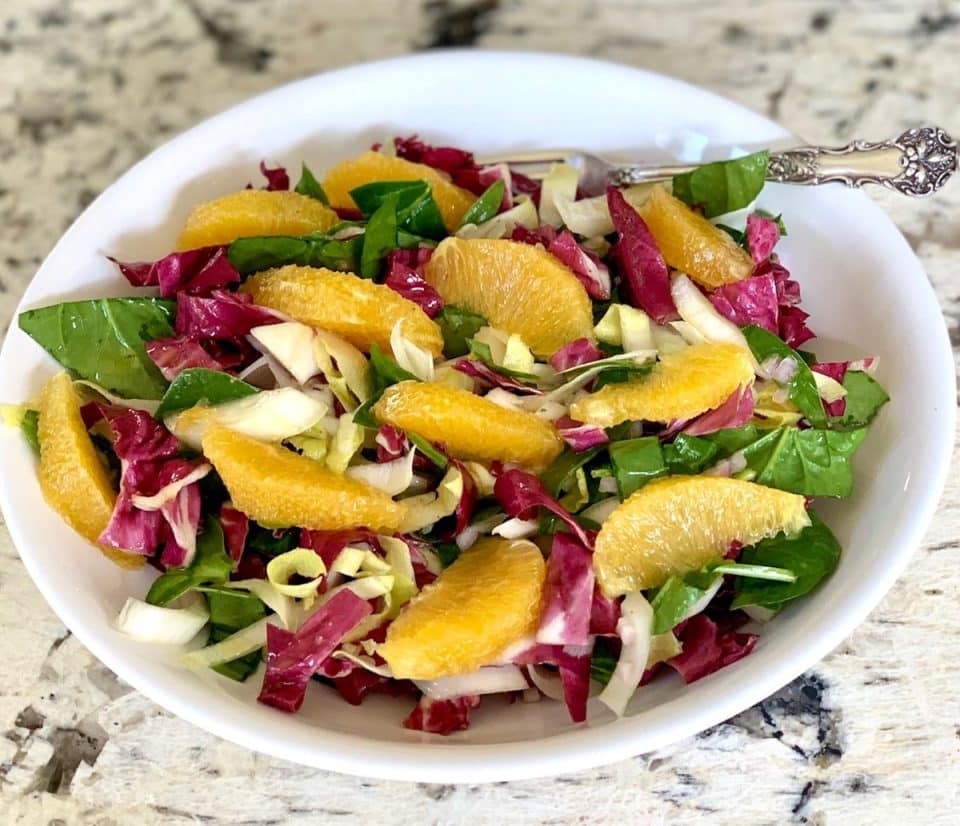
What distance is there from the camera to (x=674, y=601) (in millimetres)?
1321

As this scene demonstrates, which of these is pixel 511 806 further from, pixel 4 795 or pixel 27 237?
pixel 27 237

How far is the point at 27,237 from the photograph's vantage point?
211cm

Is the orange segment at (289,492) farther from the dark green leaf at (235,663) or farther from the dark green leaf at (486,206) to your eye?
the dark green leaf at (486,206)

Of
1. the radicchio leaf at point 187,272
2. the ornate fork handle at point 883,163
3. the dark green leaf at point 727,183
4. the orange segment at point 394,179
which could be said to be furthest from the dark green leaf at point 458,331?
the ornate fork handle at point 883,163

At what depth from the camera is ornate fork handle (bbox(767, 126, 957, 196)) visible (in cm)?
167

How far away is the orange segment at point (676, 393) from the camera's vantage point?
1.41 m

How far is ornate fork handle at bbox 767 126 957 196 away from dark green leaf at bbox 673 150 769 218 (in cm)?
7

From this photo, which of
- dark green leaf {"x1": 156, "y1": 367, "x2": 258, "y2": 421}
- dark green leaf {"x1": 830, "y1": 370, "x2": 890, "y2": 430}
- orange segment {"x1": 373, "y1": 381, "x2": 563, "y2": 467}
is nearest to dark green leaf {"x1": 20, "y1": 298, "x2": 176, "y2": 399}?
dark green leaf {"x1": 156, "y1": 367, "x2": 258, "y2": 421}

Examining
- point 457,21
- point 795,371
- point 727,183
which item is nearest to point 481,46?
point 457,21

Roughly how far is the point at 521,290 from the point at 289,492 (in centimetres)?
51

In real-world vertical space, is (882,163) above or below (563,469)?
above

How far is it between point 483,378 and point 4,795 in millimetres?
914

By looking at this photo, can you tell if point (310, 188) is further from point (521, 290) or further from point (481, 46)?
point (481, 46)

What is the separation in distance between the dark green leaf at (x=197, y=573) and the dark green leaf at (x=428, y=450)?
1.01 feet
